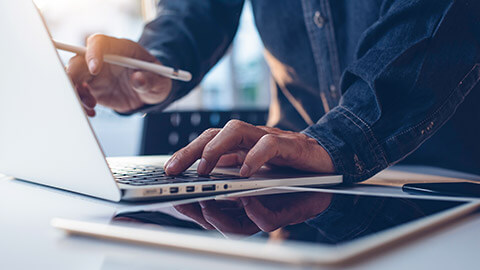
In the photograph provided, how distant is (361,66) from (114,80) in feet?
2.24

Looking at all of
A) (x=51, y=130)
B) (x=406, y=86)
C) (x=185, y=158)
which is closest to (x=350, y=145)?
(x=406, y=86)

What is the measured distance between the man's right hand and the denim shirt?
0.20 ft

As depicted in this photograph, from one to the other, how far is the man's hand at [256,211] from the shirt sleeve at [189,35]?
76cm

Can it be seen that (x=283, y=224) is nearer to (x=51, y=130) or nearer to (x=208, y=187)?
(x=208, y=187)

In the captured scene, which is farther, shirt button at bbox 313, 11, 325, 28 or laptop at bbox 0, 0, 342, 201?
shirt button at bbox 313, 11, 325, 28

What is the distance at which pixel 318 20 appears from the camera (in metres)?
0.90

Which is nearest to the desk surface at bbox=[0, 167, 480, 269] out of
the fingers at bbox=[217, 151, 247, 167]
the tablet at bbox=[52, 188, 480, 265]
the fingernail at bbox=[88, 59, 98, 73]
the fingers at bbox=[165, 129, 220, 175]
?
the tablet at bbox=[52, 188, 480, 265]

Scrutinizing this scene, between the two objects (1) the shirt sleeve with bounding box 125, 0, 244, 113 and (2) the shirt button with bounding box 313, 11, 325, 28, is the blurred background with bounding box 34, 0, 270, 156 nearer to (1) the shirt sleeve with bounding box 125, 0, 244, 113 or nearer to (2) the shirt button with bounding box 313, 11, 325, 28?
(1) the shirt sleeve with bounding box 125, 0, 244, 113

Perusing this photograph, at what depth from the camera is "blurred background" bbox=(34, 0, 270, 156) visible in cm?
128

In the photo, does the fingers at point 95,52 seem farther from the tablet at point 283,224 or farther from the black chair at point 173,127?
the tablet at point 283,224

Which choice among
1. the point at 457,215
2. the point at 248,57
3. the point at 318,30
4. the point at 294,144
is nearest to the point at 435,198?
the point at 457,215

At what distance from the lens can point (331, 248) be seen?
208 mm

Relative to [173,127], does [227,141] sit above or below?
above

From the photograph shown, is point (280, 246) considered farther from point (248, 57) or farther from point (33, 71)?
point (248, 57)
